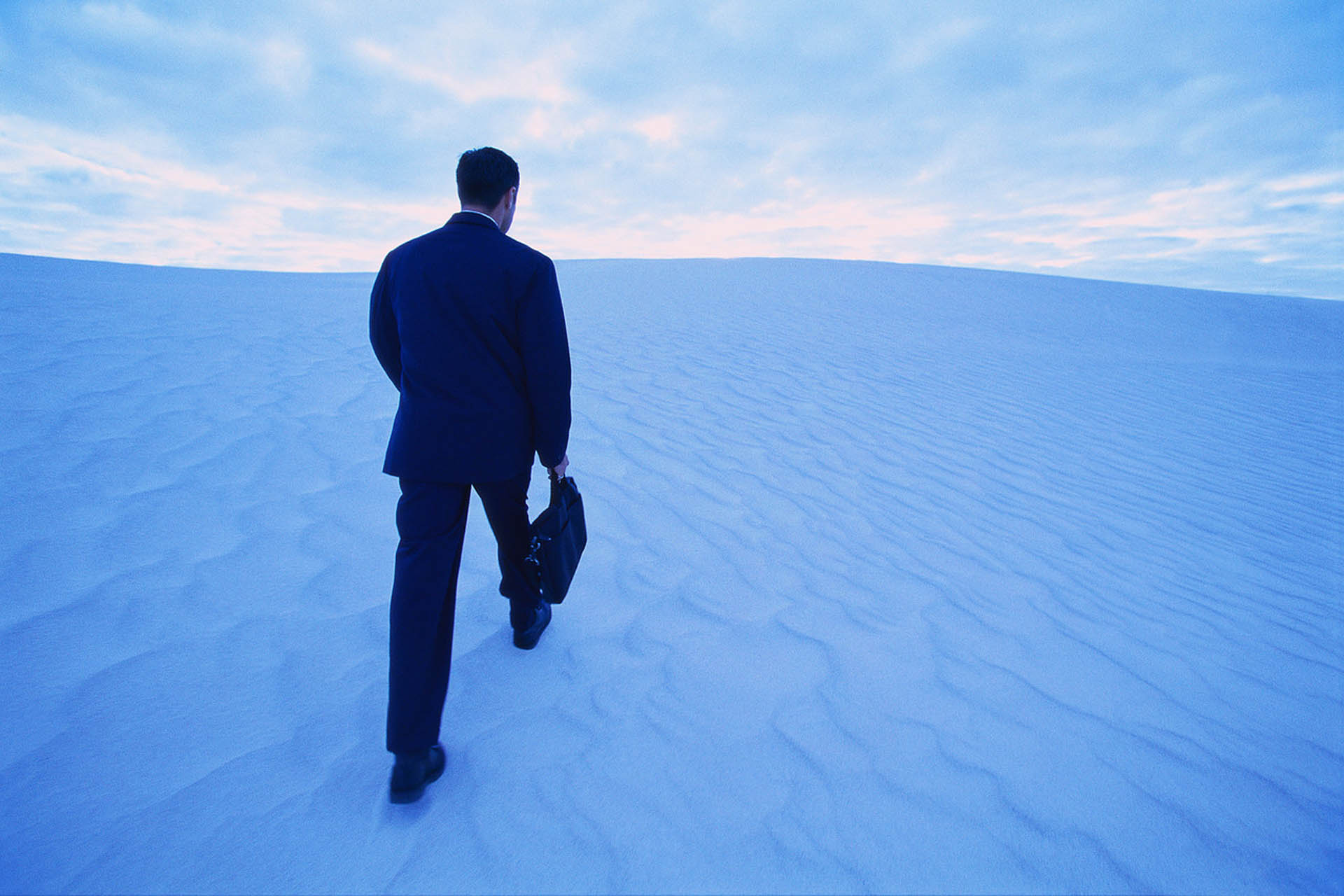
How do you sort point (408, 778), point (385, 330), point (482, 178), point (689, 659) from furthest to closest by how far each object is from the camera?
point (689, 659) < point (385, 330) < point (482, 178) < point (408, 778)

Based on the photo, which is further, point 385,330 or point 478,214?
point 385,330

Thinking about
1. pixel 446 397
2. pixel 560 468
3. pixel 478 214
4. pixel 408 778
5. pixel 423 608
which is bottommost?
pixel 408 778

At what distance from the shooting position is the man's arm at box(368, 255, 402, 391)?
188 cm

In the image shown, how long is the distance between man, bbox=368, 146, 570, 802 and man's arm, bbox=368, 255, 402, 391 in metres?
0.03

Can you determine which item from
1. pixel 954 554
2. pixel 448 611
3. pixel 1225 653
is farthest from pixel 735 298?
pixel 448 611

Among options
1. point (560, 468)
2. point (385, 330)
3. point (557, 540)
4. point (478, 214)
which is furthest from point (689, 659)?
point (478, 214)

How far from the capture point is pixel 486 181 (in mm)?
1813

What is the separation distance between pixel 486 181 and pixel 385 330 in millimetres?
544

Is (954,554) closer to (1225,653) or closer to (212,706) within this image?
(1225,653)

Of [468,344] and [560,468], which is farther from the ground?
[468,344]

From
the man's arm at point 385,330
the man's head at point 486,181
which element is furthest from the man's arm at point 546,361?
the man's arm at point 385,330

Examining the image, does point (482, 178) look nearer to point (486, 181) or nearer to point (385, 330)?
point (486, 181)

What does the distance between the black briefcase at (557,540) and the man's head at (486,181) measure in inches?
32.3

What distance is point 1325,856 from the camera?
5.65ft
